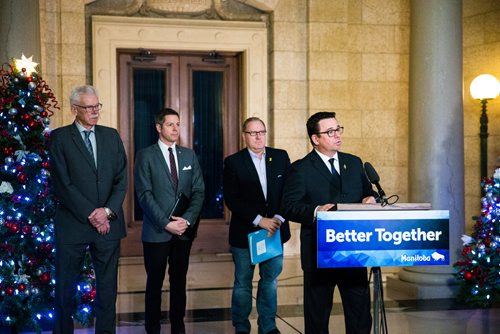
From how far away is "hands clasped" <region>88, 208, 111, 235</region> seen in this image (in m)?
5.20

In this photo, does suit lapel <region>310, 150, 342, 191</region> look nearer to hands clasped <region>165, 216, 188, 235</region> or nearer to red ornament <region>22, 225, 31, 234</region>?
hands clasped <region>165, 216, 188, 235</region>

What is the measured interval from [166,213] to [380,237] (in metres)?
2.34

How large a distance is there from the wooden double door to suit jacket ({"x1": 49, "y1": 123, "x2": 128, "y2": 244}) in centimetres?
462

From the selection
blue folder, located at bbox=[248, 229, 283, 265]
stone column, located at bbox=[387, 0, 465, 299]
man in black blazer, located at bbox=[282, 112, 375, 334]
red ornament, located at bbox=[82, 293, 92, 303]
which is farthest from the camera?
stone column, located at bbox=[387, 0, 465, 299]

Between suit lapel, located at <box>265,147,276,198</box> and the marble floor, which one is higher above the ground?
suit lapel, located at <box>265,147,276,198</box>

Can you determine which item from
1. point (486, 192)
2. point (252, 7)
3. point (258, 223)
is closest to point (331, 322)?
point (258, 223)

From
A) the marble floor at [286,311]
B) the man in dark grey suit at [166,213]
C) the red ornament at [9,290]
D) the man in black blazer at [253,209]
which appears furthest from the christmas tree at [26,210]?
the man in black blazer at [253,209]

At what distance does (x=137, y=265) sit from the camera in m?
9.66

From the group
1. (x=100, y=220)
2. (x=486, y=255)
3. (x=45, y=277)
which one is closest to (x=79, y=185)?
(x=100, y=220)

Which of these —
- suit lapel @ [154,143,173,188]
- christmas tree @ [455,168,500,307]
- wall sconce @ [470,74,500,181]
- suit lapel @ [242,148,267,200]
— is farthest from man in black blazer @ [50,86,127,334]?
wall sconce @ [470,74,500,181]

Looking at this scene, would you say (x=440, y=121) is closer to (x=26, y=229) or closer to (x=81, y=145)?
(x=81, y=145)

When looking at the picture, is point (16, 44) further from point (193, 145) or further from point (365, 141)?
point (365, 141)

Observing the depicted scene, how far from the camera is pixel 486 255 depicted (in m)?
7.02

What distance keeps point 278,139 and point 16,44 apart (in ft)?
12.6
